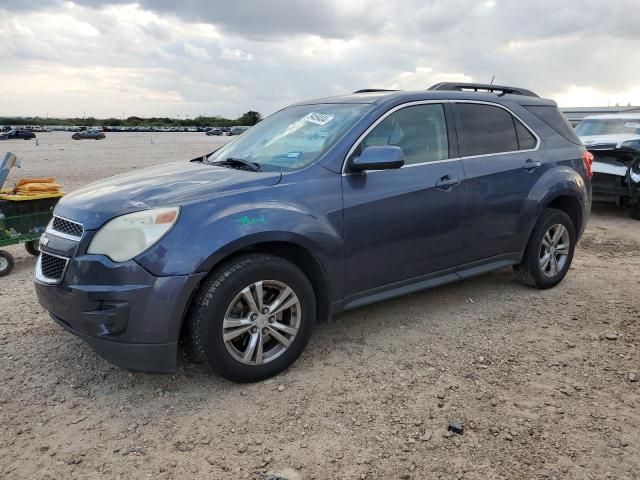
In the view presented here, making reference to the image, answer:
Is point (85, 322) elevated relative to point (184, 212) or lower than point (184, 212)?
lower

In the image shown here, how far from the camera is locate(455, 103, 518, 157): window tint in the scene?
4.55 meters

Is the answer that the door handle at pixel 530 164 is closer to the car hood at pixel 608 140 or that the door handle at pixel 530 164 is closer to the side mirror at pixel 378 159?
the side mirror at pixel 378 159

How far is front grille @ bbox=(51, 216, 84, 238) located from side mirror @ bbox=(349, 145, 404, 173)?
179 centimetres

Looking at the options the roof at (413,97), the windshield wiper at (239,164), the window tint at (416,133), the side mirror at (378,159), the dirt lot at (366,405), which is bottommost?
the dirt lot at (366,405)

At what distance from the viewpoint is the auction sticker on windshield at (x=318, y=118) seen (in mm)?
4168

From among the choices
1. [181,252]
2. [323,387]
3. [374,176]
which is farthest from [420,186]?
[181,252]

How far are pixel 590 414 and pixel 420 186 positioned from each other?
6.19ft

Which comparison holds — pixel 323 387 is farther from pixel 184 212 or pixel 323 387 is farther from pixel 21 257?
pixel 21 257

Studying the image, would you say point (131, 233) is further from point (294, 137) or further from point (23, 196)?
point (23, 196)

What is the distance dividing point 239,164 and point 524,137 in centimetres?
267

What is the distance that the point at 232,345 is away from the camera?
132 inches

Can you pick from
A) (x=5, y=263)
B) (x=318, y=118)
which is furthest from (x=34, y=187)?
(x=318, y=118)

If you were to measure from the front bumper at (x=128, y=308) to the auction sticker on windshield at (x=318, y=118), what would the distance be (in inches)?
65.8

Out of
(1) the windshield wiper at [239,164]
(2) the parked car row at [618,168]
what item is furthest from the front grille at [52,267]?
(2) the parked car row at [618,168]
